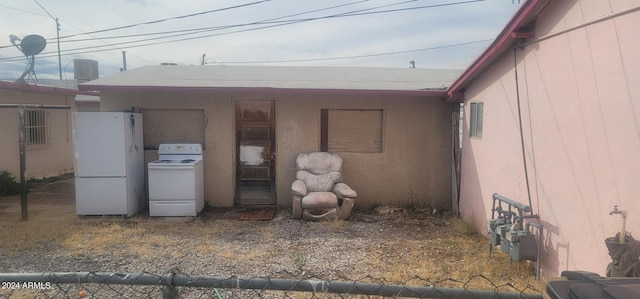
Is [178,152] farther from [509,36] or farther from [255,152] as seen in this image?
[509,36]

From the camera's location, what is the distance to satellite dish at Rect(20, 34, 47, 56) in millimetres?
10012

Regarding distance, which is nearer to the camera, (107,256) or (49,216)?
(107,256)

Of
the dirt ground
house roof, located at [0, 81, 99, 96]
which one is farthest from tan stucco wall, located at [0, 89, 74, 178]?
the dirt ground

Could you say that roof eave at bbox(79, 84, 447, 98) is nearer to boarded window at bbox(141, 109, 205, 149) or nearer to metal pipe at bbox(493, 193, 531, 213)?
boarded window at bbox(141, 109, 205, 149)

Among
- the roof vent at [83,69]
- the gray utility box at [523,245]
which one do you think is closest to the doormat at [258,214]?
the gray utility box at [523,245]

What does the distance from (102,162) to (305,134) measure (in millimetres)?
3546

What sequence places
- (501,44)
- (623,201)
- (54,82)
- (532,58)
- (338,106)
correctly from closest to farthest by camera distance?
(623,201) < (532,58) < (501,44) < (338,106) < (54,82)

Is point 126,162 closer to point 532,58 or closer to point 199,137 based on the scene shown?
point 199,137

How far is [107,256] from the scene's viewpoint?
487 cm

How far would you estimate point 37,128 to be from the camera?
1039 cm

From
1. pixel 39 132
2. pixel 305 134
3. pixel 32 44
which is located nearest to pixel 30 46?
pixel 32 44

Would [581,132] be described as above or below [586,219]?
above

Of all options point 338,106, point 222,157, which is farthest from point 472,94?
point 222,157

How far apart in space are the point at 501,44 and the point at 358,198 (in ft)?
12.9
